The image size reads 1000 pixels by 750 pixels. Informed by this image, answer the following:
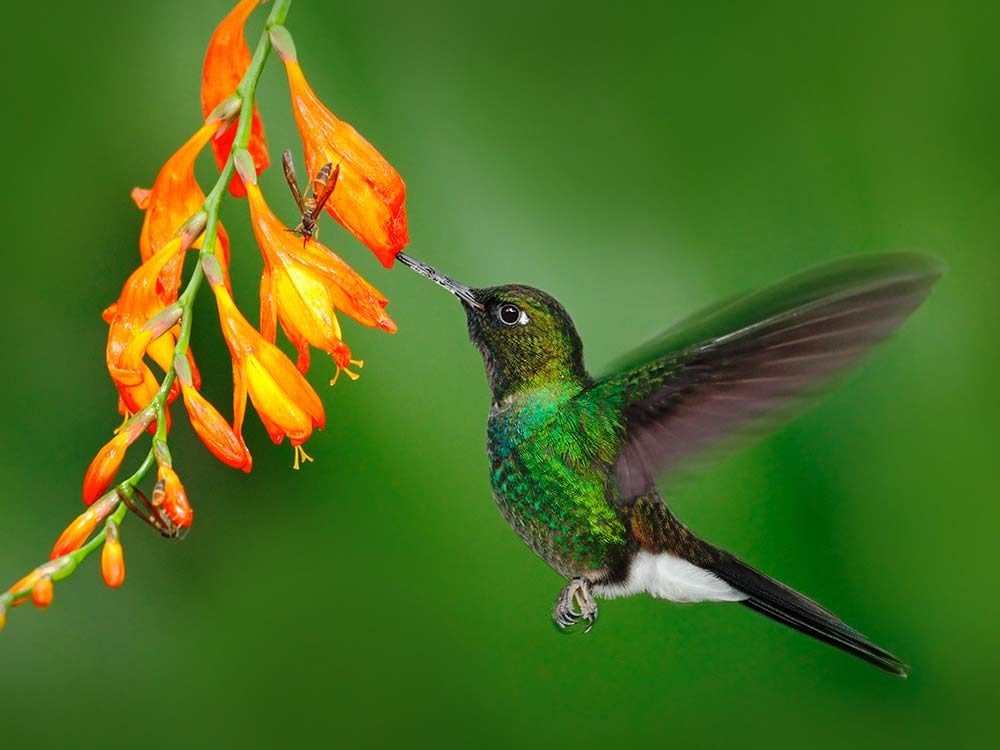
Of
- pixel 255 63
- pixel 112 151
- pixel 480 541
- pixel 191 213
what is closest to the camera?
pixel 255 63

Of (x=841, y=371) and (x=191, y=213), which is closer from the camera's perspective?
(x=841, y=371)

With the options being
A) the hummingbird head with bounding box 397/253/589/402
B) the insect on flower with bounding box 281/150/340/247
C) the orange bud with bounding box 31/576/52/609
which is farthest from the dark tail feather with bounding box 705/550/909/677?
the orange bud with bounding box 31/576/52/609

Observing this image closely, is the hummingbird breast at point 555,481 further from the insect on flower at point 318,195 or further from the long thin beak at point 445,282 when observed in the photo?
the insect on flower at point 318,195

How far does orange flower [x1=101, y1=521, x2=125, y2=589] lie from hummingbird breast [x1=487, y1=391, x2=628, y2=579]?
564 millimetres

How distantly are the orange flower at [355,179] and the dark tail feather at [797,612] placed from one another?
0.63 meters

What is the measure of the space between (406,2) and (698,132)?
646mm

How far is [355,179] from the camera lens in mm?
1413

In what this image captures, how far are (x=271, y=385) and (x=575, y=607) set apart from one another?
0.53 m

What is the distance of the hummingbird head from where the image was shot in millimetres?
1592

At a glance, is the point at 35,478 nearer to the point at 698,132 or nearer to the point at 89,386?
the point at 89,386

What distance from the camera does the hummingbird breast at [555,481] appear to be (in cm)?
167

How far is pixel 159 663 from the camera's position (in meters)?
2.47

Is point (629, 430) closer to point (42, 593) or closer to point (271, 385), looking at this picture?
point (271, 385)

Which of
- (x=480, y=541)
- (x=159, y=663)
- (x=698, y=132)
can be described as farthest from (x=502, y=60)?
(x=159, y=663)
